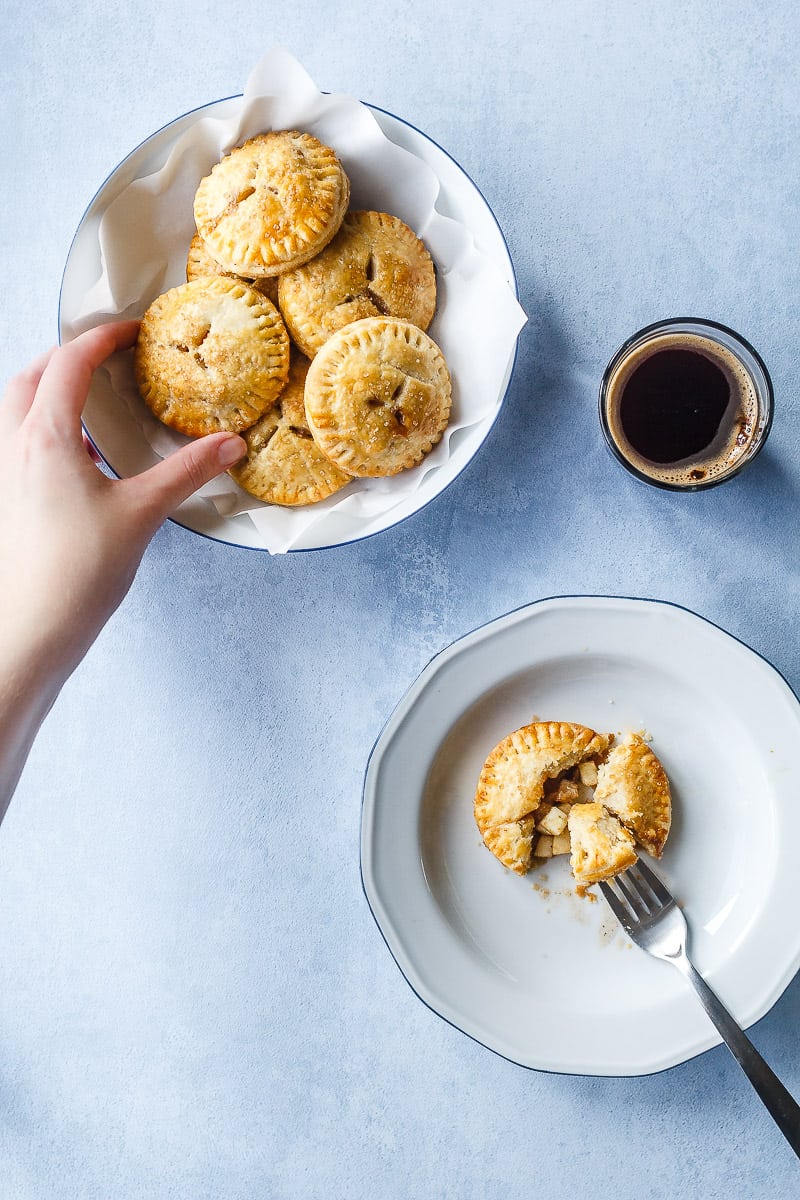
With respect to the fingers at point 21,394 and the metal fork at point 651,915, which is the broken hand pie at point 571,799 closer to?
the metal fork at point 651,915

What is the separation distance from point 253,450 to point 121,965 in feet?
3.37

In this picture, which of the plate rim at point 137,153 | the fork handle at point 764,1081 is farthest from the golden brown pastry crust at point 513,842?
the plate rim at point 137,153

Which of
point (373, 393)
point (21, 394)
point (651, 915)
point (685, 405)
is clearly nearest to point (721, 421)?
point (685, 405)

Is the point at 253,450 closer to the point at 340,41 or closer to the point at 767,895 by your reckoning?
the point at 340,41

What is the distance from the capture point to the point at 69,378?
1440mm

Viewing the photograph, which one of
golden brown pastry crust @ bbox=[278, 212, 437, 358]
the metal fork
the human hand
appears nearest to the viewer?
the human hand

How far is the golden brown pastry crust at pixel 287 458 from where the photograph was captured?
1575mm

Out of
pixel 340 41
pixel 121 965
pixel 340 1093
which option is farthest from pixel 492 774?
pixel 340 41

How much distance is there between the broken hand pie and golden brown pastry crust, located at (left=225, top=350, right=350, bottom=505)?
572 millimetres

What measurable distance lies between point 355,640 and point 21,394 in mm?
708

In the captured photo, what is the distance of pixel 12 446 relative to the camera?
146 cm

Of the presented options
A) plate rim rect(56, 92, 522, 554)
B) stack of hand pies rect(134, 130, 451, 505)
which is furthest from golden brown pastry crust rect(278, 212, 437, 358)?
plate rim rect(56, 92, 522, 554)

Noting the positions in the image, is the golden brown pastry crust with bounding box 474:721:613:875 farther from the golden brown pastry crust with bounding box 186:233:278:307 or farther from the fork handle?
the golden brown pastry crust with bounding box 186:233:278:307

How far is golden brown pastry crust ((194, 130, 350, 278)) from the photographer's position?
1.47 m
